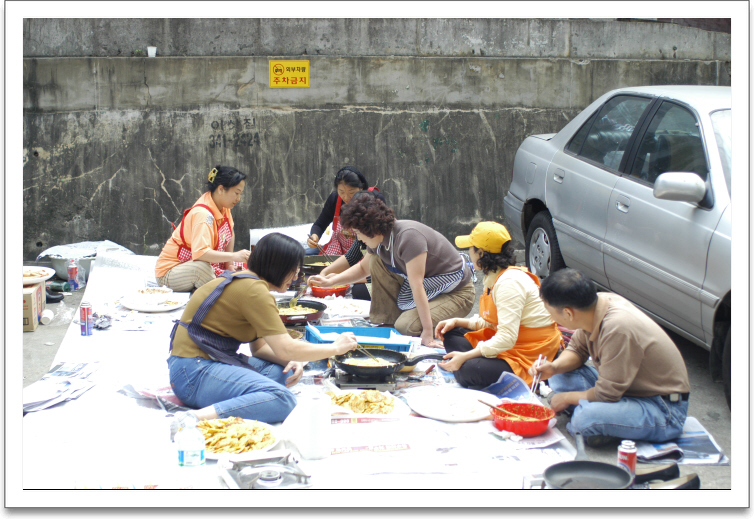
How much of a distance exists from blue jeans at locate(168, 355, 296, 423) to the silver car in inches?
89.8

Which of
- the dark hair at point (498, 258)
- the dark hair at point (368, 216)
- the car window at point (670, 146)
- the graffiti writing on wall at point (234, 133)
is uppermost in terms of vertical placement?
the graffiti writing on wall at point (234, 133)

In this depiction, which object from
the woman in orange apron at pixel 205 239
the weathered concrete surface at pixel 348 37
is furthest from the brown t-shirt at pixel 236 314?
the weathered concrete surface at pixel 348 37

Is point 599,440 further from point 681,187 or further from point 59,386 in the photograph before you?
point 59,386

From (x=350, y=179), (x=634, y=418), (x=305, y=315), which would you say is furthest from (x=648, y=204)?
(x=350, y=179)

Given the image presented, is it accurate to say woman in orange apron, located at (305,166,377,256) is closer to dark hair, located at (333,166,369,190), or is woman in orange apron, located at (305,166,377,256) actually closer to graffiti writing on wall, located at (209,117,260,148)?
dark hair, located at (333,166,369,190)

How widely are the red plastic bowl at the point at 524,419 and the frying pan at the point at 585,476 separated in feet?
1.18

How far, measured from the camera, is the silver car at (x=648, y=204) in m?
3.64

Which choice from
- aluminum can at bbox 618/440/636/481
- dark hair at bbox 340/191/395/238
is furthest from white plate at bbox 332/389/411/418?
dark hair at bbox 340/191/395/238

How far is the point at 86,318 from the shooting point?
4.46 meters

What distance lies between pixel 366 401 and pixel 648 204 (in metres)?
2.20

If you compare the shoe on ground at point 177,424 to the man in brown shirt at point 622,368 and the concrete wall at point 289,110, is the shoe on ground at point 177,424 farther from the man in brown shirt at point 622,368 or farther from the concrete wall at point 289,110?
the concrete wall at point 289,110

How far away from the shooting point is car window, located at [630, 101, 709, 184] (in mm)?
4102

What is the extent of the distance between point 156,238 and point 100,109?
157 centimetres
